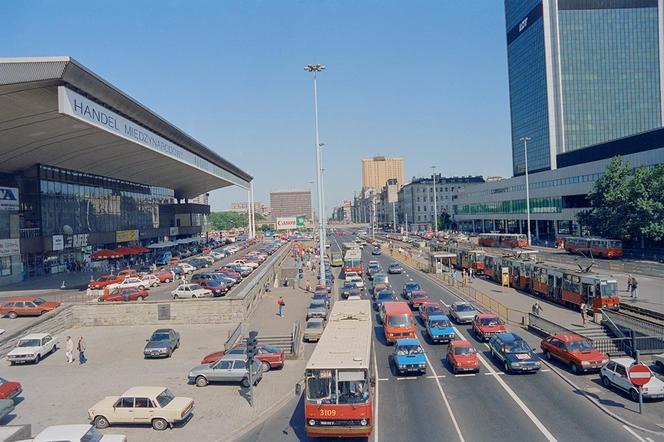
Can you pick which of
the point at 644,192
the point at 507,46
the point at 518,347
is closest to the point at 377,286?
the point at 518,347

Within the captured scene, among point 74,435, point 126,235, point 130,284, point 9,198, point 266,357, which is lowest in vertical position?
point 266,357

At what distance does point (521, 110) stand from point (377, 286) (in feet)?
323

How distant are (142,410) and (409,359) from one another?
10.0 metres

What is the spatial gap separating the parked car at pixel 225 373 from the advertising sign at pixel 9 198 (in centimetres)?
3447

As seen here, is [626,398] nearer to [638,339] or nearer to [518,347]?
[518,347]

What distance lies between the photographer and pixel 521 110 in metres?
125

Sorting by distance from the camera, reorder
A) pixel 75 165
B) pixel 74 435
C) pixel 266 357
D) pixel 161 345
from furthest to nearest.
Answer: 1. pixel 75 165
2. pixel 161 345
3. pixel 266 357
4. pixel 74 435

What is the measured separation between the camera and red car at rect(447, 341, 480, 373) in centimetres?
2038

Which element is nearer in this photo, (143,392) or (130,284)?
(143,392)

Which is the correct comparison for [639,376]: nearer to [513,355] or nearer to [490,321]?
[513,355]

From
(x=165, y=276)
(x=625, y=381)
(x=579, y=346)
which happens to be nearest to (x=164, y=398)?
(x=625, y=381)

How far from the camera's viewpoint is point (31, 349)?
25.3 meters

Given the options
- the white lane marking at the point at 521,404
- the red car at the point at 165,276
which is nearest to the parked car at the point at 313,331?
the white lane marking at the point at 521,404

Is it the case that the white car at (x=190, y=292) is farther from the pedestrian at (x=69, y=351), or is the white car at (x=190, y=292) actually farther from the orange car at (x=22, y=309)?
the pedestrian at (x=69, y=351)
